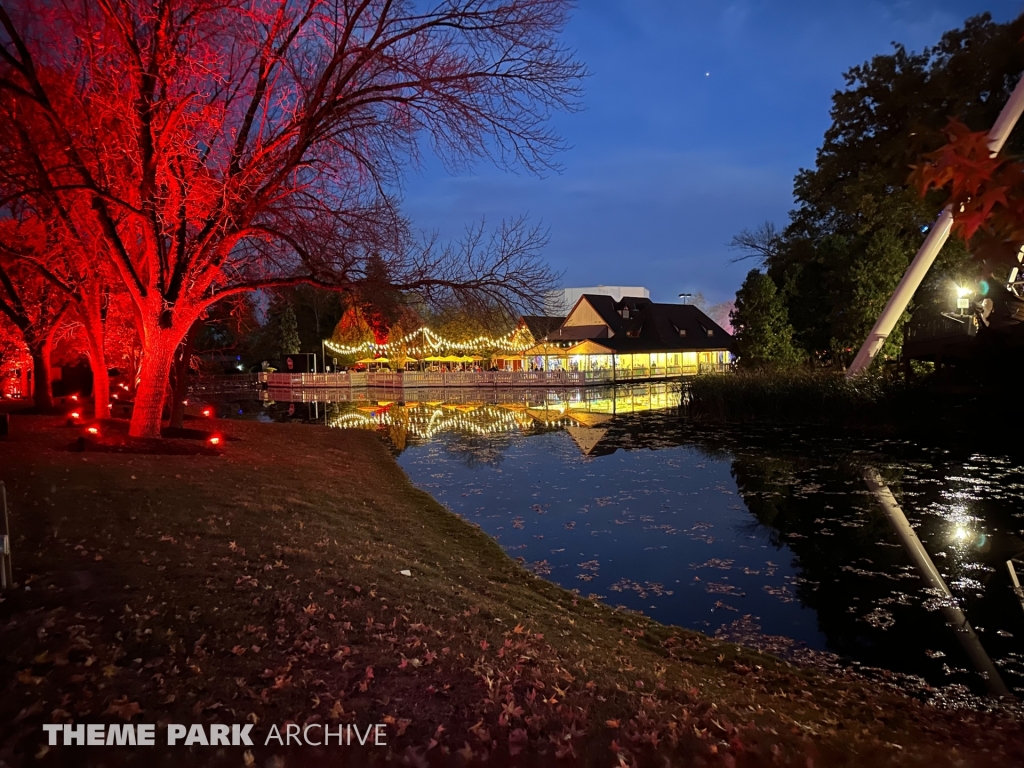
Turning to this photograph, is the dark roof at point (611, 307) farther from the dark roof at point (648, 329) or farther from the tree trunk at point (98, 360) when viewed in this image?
the tree trunk at point (98, 360)

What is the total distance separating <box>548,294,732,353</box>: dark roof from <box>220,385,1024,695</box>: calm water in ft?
125

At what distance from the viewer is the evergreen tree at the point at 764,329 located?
1267 inches

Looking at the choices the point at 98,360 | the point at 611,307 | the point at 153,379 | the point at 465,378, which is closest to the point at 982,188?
the point at 153,379

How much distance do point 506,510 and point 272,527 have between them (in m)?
5.10

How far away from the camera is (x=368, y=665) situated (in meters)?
4.29

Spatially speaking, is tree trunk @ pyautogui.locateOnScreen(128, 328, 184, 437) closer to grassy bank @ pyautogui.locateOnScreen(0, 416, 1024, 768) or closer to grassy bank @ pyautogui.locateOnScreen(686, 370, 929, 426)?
grassy bank @ pyautogui.locateOnScreen(0, 416, 1024, 768)

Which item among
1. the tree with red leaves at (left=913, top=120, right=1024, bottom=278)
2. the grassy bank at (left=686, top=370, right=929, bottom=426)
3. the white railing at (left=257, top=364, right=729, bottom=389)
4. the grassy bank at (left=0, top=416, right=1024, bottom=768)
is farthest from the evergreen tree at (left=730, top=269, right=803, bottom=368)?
the tree with red leaves at (left=913, top=120, right=1024, bottom=278)

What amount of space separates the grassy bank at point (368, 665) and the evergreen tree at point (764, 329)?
27743 millimetres

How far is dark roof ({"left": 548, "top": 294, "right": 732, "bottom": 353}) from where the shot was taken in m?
59.4

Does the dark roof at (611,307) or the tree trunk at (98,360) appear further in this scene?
the dark roof at (611,307)

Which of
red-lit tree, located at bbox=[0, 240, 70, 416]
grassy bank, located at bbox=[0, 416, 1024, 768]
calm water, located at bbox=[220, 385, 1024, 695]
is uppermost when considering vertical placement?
red-lit tree, located at bbox=[0, 240, 70, 416]

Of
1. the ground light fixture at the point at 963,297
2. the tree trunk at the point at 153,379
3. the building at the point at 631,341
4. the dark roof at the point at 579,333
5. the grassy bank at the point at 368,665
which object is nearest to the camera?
the grassy bank at the point at 368,665

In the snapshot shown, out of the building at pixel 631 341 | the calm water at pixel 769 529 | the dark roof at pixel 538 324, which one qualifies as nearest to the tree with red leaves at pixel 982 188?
the calm water at pixel 769 529

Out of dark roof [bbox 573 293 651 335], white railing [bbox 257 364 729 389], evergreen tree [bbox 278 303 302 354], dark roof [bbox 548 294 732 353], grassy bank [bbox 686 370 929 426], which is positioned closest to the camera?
grassy bank [bbox 686 370 929 426]
